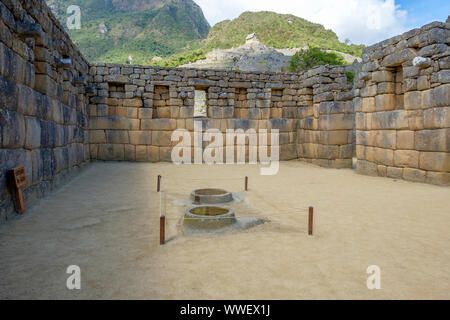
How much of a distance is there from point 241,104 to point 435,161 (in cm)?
705

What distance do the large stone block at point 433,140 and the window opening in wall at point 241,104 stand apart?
6281mm

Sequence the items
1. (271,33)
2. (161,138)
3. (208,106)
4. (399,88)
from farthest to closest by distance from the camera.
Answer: (271,33) < (208,106) < (161,138) < (399,88)

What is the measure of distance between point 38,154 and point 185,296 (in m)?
4.19

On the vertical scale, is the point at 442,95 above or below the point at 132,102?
below

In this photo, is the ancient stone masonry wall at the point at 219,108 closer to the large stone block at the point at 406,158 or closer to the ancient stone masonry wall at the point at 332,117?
the ancient stone masonry wall at the point at 332,117

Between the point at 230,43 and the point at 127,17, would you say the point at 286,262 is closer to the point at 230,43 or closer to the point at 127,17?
the point at 230,43

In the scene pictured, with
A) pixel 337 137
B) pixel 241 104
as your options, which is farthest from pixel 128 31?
pixel 337 137

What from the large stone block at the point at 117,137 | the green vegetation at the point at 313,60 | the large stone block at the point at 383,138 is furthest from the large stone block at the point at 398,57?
the green vegetation at the point at 313,60

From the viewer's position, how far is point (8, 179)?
3.99 m

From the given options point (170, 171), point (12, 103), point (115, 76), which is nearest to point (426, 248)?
point (12, 103)

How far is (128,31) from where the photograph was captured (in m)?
55.8

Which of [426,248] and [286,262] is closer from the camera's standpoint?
[286,262]

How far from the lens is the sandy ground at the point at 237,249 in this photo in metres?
2.38

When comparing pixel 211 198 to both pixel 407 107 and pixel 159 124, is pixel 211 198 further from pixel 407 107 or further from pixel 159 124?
pixel 159 124
